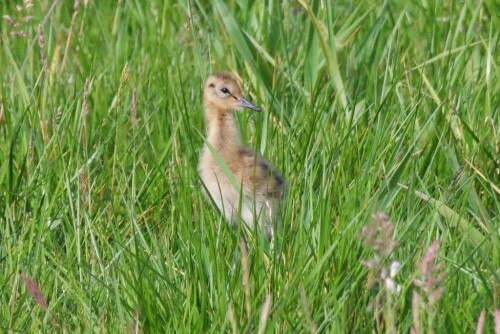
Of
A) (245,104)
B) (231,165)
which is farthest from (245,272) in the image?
(245,104)

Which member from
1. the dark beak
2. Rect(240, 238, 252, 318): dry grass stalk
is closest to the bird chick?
the dark beak

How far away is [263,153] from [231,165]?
0.16 m

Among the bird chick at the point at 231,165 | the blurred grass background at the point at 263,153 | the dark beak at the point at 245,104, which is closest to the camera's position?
the blurred grass background at the point at 263,153

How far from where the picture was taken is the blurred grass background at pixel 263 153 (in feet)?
9.71

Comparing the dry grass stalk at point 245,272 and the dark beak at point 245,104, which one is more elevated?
the dry grass stalk at point 245,272

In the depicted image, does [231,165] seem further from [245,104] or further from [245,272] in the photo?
[245,272]

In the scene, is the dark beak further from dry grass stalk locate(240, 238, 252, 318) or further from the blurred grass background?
dry grass stalk locate(240, 238, 252, 318)

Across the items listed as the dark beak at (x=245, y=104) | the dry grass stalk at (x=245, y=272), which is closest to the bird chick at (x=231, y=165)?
the dark beak at (x=245, y=104)

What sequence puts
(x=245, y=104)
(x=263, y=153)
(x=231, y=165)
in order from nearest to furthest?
(x=231, y=165) < (x=263, y=153) < (x=245, y=104)

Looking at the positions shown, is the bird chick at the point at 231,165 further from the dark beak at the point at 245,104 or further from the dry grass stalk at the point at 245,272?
the dry grass stalk at the point at 245,272

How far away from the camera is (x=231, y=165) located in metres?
4.06

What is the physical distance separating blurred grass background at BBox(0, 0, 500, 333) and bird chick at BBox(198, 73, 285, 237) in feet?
0.25

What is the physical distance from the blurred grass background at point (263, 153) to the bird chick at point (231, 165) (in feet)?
0.25

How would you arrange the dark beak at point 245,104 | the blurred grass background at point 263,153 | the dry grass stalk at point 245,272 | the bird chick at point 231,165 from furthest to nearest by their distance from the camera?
the dark beak at point 245,104
the bird chick at point 231,165
the blurred grass background at point 263,153
the dry grass stalk at point 245,272
